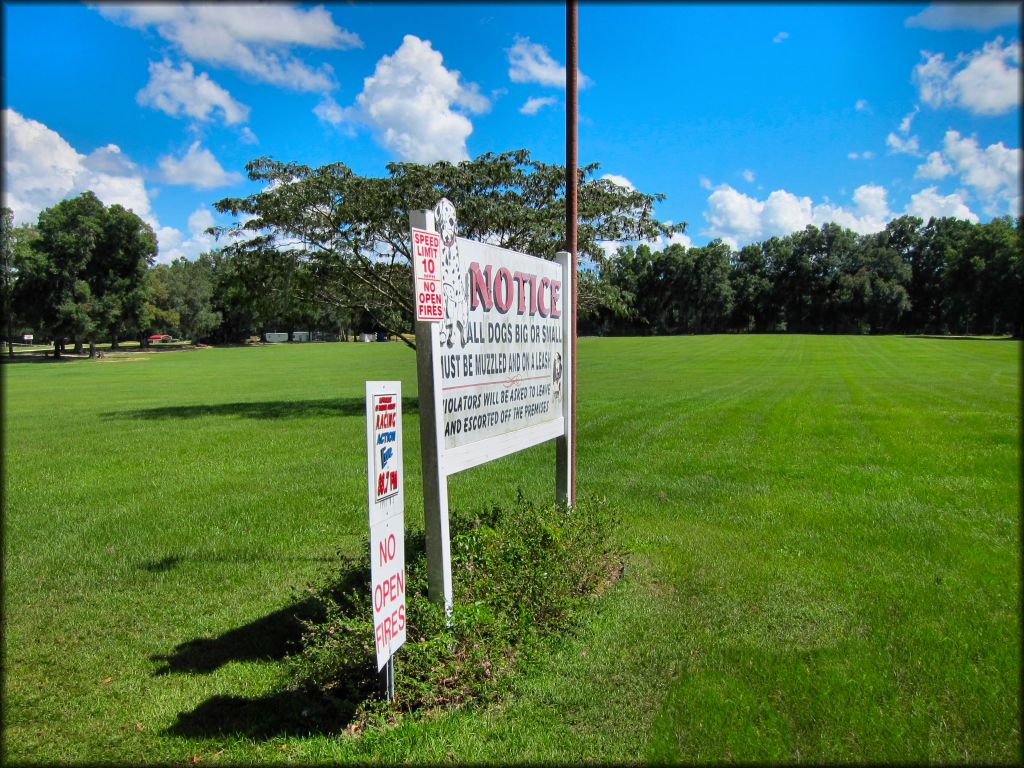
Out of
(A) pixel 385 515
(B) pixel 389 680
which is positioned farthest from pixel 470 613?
(A) pixel 385 515

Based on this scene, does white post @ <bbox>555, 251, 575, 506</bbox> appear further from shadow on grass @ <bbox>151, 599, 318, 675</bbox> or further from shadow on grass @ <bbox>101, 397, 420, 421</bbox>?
shadow on grass @ <bbox>101, 397, 420, 421</bbox>

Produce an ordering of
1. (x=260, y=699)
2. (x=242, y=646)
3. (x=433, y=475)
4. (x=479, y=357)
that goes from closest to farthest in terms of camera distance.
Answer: (x=260, y=699), (x=433, y=475), (x=242, y=646), (x=479, y=357)

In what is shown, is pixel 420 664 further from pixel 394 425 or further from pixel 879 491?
pixel 879 491

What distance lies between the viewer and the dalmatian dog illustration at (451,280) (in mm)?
4496

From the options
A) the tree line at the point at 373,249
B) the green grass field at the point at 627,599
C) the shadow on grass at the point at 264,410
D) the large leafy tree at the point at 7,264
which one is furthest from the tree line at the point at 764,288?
the large leafy tree at the point at 7,264

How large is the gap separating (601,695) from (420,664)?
43.3 inches

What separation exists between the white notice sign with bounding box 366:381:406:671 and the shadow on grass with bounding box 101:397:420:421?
14.5 m

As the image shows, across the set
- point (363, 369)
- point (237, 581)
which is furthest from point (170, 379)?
point (237, 581)

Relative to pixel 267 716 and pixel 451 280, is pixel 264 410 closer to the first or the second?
pixel 451 280

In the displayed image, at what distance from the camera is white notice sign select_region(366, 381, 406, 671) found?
11.9 feet

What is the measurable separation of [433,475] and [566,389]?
2638 mm

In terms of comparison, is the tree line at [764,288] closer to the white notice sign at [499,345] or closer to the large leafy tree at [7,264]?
the white notice sign at [499,345]

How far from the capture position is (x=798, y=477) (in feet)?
31.8

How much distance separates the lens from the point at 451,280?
471 cm
